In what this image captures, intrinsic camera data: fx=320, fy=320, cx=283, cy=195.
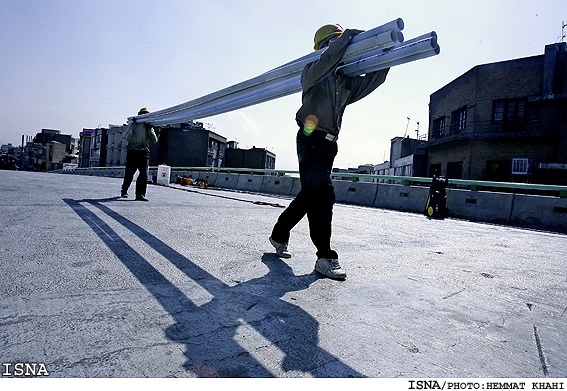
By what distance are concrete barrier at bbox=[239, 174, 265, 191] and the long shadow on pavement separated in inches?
481

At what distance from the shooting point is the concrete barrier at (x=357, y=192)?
1032 centimetres

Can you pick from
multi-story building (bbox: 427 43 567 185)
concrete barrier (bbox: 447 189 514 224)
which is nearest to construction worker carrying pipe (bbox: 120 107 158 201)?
concrete barrier (bbox: 447 189 514 224)

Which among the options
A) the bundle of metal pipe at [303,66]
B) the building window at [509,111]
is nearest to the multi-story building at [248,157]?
the building window at [509,111]

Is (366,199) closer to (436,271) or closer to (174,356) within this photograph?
(436,271)

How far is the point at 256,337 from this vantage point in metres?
1.35

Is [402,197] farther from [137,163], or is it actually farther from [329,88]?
[329,88]

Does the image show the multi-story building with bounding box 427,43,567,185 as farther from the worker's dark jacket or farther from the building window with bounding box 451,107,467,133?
the worker's dark jacket

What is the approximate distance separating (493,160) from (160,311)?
88.3 ft

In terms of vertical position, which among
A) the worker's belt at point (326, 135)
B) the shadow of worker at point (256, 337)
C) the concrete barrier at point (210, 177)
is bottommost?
the shadow of worker at point (256, 337)

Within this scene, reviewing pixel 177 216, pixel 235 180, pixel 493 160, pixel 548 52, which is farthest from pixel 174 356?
pixel 548 52

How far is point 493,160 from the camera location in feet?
75.8

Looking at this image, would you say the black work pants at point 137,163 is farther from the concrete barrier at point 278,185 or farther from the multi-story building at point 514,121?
the multi-story building at point 514,121

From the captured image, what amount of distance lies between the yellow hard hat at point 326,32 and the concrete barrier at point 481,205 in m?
6.71

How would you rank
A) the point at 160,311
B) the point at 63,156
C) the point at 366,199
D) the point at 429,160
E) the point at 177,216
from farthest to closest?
the point at 63,156 < the point at 429,160 < the point at 366,199 < the point at 177,216 < the point at 160,311
